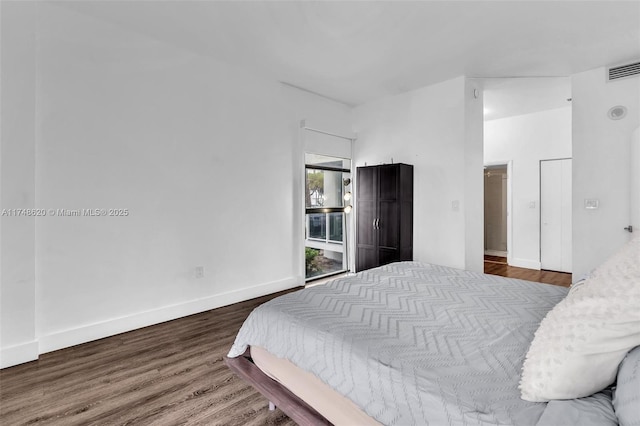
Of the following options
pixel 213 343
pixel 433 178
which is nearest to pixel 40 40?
pixel 213 343

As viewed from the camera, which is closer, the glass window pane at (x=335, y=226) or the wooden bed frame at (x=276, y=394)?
the wooden bed frame at (x=276, y=394)

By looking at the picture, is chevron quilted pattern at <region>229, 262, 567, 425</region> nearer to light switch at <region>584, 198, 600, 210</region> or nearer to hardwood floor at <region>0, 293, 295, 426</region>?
hardwood floor at <region>0, 293, 295, 426</region>

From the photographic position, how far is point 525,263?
18.4 feet

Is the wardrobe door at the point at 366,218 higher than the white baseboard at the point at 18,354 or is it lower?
higher

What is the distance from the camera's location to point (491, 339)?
1319 millimetres

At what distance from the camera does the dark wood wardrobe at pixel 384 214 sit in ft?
14.0

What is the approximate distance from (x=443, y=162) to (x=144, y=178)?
3.63 meters

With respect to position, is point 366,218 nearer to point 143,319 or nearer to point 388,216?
point 388,216

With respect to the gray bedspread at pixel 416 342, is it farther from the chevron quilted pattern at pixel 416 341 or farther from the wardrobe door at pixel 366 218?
the wardrobe door at pixel 366 218

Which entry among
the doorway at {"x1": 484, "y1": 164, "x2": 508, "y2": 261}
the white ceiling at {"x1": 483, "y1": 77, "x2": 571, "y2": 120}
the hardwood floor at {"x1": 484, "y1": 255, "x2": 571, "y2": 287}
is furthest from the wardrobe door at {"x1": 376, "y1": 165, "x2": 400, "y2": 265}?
the doorway at {"x1": 484, "y1": 164, "x2": 508, "y2": 261}

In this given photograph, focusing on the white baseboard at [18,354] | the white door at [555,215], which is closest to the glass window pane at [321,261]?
the white baseboard at [18,354]

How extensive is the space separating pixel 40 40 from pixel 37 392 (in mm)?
2705

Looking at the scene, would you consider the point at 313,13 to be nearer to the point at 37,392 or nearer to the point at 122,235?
the point at 122,235

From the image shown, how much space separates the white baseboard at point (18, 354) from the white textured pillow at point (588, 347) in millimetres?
3308
